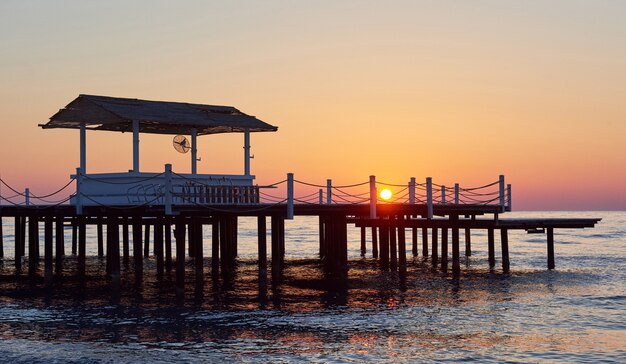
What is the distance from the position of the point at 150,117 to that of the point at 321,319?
1049cm

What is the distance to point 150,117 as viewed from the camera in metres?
31.2

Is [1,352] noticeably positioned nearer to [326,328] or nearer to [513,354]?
[326,328]

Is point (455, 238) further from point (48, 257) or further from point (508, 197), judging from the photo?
point (48, 257)

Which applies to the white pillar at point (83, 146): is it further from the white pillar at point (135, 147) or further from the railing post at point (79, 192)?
the white pillar at point (135, 147)

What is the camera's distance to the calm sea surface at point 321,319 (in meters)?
20.7

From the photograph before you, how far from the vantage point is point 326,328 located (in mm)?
23734

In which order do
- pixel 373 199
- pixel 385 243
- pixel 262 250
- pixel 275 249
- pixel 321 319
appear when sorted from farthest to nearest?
pixel 385 243, pixel 275 249, pixel 373 199, pixel 262 250, pixel 321 319

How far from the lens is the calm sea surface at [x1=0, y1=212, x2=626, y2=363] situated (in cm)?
2070

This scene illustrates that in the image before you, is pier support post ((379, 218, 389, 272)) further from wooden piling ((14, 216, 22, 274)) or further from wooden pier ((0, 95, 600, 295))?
wooden piling ((14, 216, 22, 274))

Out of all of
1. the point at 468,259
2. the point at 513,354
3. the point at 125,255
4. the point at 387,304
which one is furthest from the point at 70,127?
the point at 468,259

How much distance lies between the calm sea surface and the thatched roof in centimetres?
610

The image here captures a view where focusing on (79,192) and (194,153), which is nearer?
(79,192)

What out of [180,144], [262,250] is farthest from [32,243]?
Answer: [262,250]

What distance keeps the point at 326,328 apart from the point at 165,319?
486 centimetres
